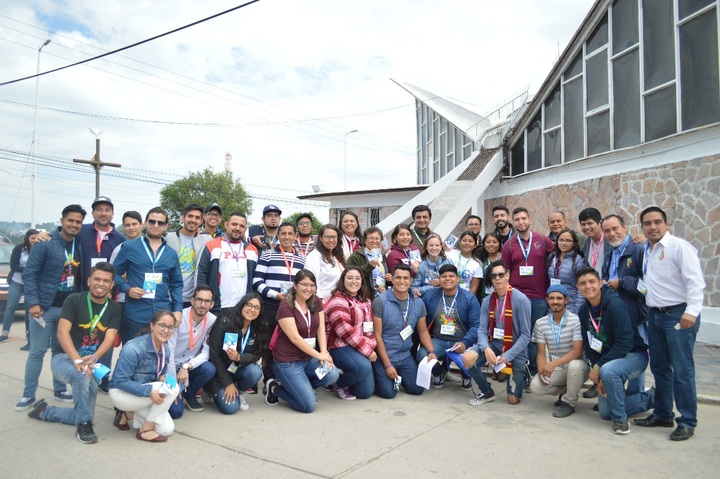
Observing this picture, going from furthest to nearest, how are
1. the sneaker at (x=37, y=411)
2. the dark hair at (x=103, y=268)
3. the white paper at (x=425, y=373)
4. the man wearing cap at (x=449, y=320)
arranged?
the man wearing cap at (x=449, y=320) → the white paper at (x=425, y=373) → the sneaker at (x=37, y=411) → the dark hair at (x=103, y=268)

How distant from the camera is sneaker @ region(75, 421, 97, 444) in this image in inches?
156

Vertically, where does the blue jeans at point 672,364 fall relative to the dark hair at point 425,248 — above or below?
below

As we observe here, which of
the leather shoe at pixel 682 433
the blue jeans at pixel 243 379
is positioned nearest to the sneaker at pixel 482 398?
the leather shoe at pixel 682 433

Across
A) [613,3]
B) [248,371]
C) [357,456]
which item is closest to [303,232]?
[248,371]

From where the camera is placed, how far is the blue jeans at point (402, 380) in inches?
218

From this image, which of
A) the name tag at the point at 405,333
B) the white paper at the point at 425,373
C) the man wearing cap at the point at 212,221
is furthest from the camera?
the man wearing cap at the point at 212,221

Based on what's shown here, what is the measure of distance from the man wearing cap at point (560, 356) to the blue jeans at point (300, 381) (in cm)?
215

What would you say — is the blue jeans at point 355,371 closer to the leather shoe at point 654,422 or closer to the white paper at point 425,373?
the white paper at point 425,373

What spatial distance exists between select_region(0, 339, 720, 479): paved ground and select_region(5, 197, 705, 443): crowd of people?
0.19m

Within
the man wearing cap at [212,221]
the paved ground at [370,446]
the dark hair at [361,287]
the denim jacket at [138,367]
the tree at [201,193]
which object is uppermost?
the tree at [201,193]

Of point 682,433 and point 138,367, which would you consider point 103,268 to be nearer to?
point 138,367

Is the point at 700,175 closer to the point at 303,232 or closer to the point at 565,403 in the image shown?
the point at 565,403

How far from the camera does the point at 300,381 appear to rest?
5.00m

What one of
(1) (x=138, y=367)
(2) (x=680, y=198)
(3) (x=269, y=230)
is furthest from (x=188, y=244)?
(2) (x=680, y=198)
